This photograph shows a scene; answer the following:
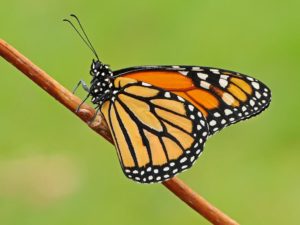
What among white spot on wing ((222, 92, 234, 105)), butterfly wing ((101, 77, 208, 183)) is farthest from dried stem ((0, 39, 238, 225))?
white spot on wing ((222, 92, 234, 105))

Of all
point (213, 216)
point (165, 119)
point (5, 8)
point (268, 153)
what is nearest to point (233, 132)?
point (268, 153)

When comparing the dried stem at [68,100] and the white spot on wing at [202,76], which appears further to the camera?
the white spot on wing at [202,76]

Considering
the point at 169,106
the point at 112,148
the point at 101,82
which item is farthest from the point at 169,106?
the point at 112,148

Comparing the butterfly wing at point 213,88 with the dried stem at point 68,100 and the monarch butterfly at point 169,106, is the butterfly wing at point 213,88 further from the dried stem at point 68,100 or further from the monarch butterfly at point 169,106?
the dried stem at point 68,100

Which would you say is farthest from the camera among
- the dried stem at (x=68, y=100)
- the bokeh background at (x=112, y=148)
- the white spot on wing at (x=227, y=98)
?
the bokeh background at (x=112, y=148)

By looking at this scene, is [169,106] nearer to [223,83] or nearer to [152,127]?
[152,127]

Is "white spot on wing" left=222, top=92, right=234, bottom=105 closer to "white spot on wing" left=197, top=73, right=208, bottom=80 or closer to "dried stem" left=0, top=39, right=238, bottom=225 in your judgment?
"white spot on wing" left=197, top=73, right=208, bottom=80

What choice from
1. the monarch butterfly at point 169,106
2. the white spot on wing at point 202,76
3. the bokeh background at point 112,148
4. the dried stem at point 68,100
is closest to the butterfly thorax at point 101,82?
the monarch butterfly at point 169,106
